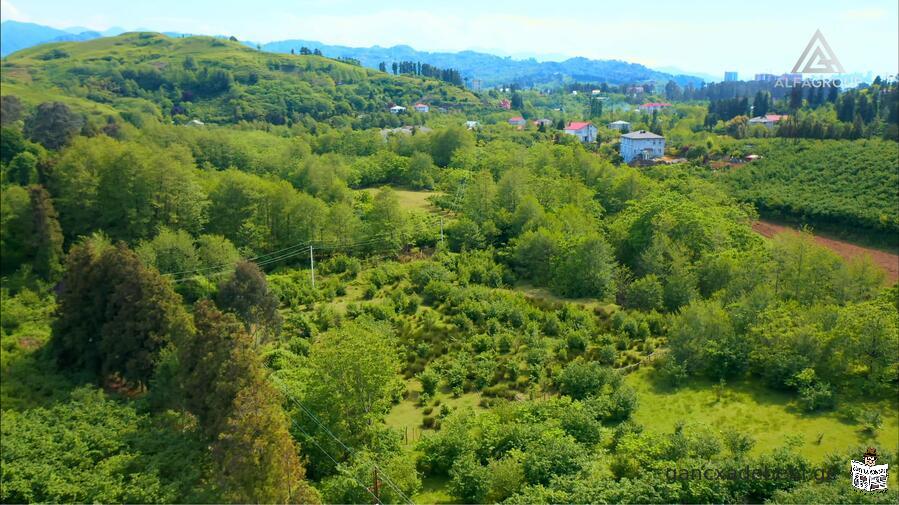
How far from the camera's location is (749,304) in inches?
760

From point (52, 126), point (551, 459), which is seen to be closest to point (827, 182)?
point (551, 459)

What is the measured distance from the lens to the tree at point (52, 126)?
35.3 metres

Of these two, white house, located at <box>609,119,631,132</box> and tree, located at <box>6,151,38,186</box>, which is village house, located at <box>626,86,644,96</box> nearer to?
white house, located at <box>609,119,631,132</box>

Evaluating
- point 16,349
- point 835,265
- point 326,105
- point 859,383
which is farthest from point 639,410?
point 326,105

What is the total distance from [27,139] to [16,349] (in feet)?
73.5

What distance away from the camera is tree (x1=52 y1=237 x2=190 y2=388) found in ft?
51.2

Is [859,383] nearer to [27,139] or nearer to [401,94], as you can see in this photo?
[27,139]

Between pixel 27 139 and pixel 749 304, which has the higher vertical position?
pixel 27 139

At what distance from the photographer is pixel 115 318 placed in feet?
52.1

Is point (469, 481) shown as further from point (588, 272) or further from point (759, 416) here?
point (588, 272)

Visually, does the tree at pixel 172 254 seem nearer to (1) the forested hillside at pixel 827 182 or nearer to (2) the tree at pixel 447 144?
(2) the tree at pixel 447 144

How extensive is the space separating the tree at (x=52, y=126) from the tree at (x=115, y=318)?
2209cm

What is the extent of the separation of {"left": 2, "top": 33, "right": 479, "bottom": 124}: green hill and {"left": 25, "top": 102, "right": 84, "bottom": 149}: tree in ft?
42.9

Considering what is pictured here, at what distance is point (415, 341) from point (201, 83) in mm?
66445
